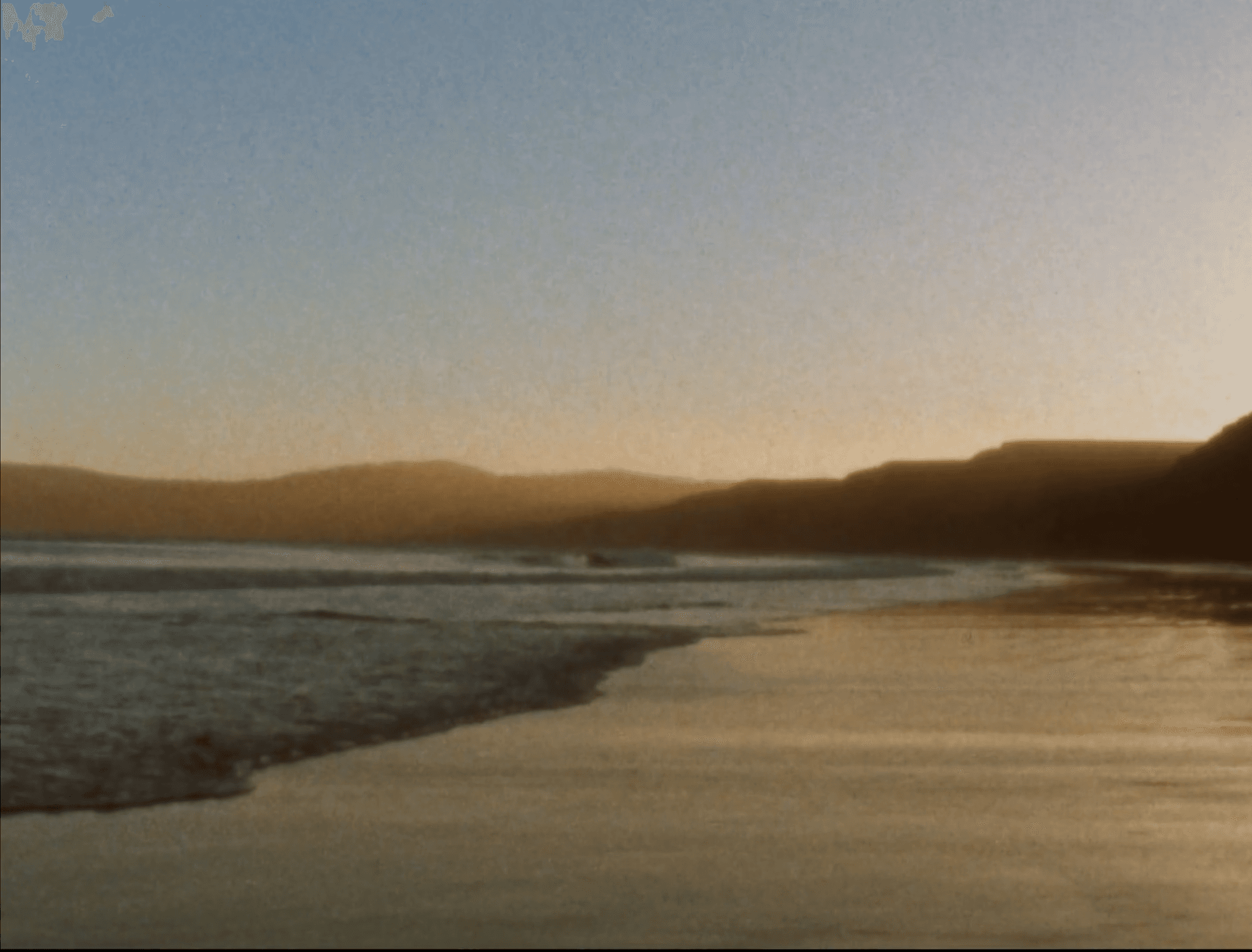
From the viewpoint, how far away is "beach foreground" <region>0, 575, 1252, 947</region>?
5.72 m

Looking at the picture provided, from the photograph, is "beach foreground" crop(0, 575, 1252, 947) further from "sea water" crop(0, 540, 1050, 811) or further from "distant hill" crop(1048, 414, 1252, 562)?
"distant hill" crop(1048, 414, 1252, 562)

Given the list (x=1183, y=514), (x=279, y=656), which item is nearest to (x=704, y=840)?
(x=279, y=656)

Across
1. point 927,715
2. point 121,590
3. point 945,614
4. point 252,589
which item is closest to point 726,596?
point 945,614

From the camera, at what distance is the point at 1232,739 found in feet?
35.0

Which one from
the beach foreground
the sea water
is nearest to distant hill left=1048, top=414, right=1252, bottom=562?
the sea water

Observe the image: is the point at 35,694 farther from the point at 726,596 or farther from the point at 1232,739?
the point at 726,596

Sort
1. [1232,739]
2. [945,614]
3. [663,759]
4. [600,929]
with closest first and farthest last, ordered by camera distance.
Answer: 1. [600,929]
2. [663,759]
3. [1232,739]
4. [945,614]

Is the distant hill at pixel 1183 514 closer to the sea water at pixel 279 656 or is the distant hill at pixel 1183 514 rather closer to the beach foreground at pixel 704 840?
the sea water at pixel 279 656

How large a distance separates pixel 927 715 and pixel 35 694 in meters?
7.32

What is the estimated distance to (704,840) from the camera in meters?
7.19

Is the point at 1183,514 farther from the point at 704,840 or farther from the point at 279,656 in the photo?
the point at 704,840

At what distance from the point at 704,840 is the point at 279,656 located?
9803mm

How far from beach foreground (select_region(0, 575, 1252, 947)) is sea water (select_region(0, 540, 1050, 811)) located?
752 mm

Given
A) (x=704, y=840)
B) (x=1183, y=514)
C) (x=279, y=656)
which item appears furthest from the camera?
(x=1183, y=514)
